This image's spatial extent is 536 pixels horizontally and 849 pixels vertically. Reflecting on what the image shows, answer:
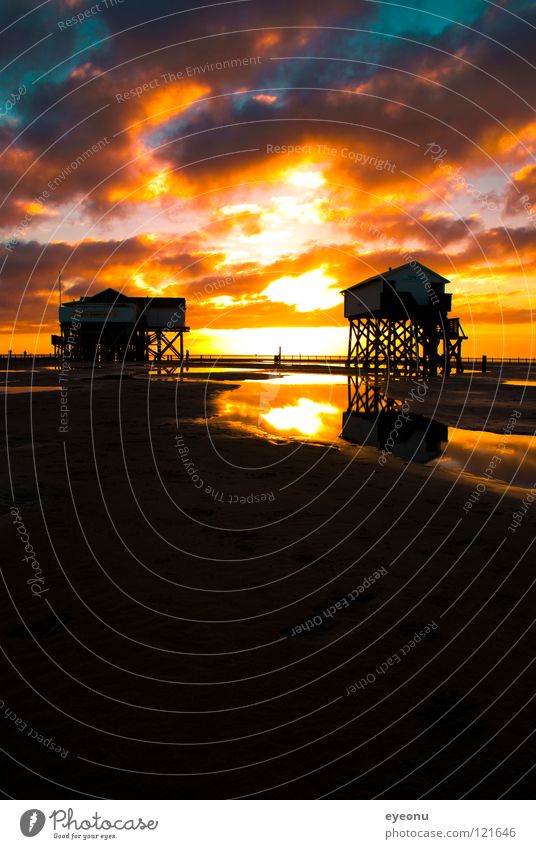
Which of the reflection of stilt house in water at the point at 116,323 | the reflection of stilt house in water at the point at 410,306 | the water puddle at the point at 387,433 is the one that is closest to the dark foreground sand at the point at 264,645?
the water puddle at the point at 387,433

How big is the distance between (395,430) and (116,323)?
59.0 metres

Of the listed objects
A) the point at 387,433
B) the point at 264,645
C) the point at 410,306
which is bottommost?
the point at 264,645

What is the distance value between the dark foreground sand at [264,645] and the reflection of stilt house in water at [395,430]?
4082 millimetres

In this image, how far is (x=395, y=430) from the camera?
1585 centimetres

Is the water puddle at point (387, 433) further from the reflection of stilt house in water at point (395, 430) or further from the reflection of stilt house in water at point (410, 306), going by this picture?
the reflection of stilt house in water at point (410, 306)

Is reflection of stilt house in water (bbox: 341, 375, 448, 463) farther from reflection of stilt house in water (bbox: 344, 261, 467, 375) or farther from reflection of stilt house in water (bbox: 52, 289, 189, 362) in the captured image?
reflection of stilt house in water (bbox: 52, 289, 189, 362)

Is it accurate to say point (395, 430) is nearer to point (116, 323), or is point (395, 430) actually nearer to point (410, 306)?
point (410, 306)

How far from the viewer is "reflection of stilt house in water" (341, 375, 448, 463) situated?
12.8 metres

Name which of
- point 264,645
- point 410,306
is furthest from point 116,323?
point 264,645

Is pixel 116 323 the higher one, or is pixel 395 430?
pixel 116 323

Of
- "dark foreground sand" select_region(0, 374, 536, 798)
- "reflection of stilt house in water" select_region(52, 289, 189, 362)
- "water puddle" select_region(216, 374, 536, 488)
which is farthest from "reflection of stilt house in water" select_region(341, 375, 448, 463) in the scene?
"reflection of stilt house in water" select_region(52, 289, 189, 362)

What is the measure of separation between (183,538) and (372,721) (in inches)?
146

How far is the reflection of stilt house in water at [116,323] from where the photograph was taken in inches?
2594

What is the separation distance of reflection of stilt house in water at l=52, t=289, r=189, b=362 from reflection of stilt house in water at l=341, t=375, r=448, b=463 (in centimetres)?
4603
